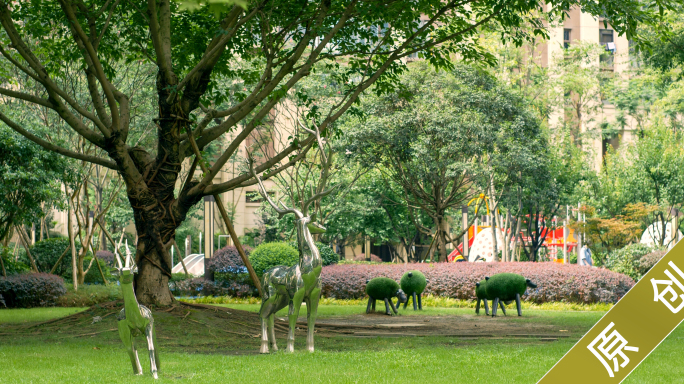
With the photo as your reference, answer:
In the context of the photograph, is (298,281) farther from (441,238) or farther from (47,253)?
(47,253)

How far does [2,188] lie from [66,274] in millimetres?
7064

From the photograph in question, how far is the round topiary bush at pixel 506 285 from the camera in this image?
13.4 metres

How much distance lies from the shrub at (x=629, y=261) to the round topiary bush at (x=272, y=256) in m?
10.4

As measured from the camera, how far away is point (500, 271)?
59.7 feet

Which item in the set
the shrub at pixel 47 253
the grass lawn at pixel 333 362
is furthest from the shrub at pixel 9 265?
the grass lawn at pixel 333 362

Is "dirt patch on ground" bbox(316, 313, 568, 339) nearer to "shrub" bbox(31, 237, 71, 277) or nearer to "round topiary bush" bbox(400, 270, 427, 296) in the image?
"round topiary bush" bbox(400, 270, 427, 296)

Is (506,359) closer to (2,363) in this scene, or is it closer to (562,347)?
(562,347)

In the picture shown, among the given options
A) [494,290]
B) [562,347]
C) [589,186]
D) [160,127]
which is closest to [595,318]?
[494,290]

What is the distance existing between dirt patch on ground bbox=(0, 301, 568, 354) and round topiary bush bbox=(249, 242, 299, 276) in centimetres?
710

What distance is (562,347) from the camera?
8.12m

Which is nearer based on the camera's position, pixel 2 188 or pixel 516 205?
pixel 2 188

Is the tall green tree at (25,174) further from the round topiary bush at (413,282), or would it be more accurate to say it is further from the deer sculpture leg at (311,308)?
A: the deer sculpture leg at (311,308)

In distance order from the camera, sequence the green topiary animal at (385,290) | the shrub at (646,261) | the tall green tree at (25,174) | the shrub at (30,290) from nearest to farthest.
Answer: the green topiary animal at (385,290) → the tall green tree at (25,174) → the shrub at (30,290) → the shrub at (646,261)

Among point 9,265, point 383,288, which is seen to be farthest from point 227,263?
point 383,288
